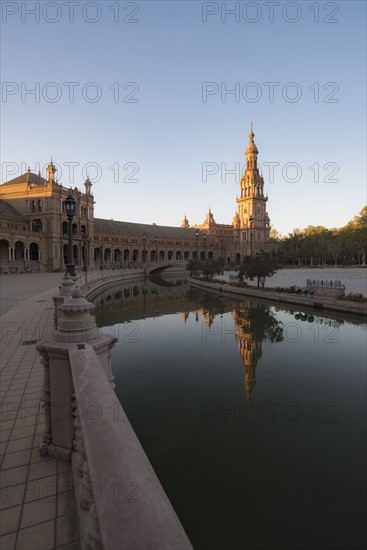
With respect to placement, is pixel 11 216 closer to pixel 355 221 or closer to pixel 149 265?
pixel 149 265

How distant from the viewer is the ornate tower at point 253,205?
4186 inches

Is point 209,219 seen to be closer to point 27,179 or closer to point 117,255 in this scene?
point 117,255

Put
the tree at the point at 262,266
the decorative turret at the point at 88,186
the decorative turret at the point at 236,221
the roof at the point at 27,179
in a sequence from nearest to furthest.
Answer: the tree at the point at 262,266 → the roof at the point at 27,179 → the decorative turret at the point at 88,186 → the decorative turret at the point at 236,221

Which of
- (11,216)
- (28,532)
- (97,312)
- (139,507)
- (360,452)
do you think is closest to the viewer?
(139,507)

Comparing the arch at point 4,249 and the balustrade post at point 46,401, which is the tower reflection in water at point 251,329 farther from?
the arch at point 4,249

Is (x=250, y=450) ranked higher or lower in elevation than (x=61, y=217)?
lower

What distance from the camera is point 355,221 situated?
86.0 metres

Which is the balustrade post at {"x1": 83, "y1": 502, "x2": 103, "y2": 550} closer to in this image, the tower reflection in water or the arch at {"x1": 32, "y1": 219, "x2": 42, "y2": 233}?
the tower reflection in water

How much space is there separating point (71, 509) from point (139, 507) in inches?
101

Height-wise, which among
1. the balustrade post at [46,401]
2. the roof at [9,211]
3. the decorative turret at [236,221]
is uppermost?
the decorative turret at [236,221]

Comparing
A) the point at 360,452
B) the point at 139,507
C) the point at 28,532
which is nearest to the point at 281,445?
the point at 360,452

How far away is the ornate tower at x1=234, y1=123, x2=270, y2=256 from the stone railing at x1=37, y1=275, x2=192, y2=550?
104283 millimetres

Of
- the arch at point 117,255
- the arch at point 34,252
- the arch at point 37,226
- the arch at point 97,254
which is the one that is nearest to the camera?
the arch at point 34,252

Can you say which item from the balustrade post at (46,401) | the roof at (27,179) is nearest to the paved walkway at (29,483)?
the balustrade post at (46,401)
